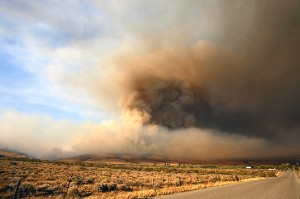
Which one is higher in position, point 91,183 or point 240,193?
point 240,193

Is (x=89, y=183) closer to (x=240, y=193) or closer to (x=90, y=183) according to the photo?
(x=90, y=183)

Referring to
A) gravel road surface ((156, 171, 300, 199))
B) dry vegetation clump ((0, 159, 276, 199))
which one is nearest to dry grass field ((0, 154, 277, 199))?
dry vegetation clump ((0, 159, 276, 199))

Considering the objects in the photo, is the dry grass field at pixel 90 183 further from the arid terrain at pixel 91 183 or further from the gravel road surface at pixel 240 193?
the gravel road surface at pixel 240 193

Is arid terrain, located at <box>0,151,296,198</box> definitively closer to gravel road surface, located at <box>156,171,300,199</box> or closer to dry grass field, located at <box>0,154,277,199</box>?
dry grass field, located at <box>0,154,277,199</box>

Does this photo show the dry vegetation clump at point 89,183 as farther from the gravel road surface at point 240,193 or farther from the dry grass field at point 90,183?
the gravel road surface at point 240,193

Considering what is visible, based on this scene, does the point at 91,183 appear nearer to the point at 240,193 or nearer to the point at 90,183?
the point at 90,183

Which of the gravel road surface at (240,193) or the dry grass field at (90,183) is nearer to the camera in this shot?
the gravel road surface at (240,193)

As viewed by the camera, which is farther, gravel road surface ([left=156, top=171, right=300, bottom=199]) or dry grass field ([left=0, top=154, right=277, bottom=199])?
dry grass field ([left=0, top=154, right=277, bottom=199])

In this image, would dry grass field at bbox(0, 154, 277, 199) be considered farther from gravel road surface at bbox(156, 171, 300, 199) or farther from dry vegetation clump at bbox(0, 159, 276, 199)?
gravel road surface at bbox(156, 171, 300, 199)

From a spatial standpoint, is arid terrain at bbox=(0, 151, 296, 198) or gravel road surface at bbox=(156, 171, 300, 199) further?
arid terrain at bbox=(0, 151, 296, 198)

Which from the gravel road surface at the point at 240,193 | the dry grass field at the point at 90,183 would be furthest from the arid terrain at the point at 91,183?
the gravel road surface at the point at 240,193

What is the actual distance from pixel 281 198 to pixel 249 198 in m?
2.37

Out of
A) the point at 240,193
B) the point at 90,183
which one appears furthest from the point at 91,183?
the point at 240,193

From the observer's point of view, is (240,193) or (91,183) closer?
(240,193)
